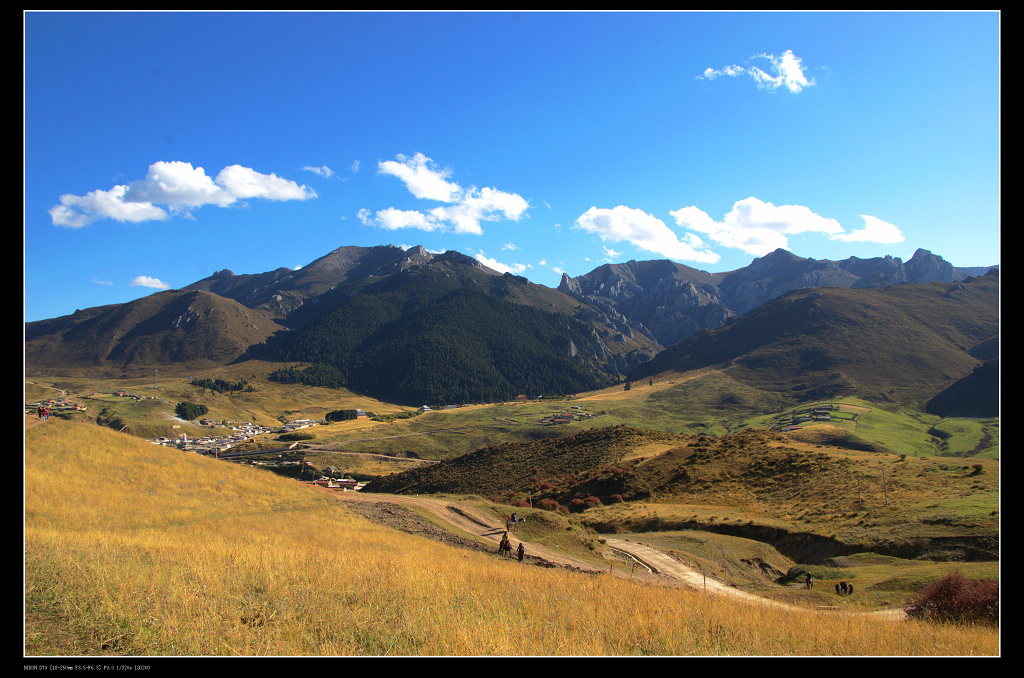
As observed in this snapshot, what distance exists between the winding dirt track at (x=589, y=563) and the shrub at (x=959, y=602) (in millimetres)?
732

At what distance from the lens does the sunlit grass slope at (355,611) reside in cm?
787

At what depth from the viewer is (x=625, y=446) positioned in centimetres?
6150

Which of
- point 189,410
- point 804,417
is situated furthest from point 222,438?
point 804,417

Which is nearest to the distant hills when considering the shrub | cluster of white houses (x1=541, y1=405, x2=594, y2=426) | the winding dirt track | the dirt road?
cluster of white houses (x1=541, y1=405, x2=594, y2=426)

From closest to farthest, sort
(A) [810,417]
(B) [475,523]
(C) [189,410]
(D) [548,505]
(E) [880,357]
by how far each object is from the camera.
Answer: (B) [475,523], (D) [548,505], (A) [810,417], (C) [189,410], (E) [880,357]

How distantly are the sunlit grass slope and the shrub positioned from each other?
2264 millimetres

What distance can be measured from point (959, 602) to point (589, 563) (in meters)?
14.0

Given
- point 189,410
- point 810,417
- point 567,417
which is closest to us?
point 810,417

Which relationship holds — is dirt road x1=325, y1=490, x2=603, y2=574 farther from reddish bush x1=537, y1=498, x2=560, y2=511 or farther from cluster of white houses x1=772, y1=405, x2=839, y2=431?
cluster of white houses x1=772, y1=405, x2=839, y2=431

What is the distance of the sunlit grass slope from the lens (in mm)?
7867

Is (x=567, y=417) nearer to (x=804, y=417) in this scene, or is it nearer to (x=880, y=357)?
(x=804, y=417)

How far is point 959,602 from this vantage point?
1352cm

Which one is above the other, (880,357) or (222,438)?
(880,357)
